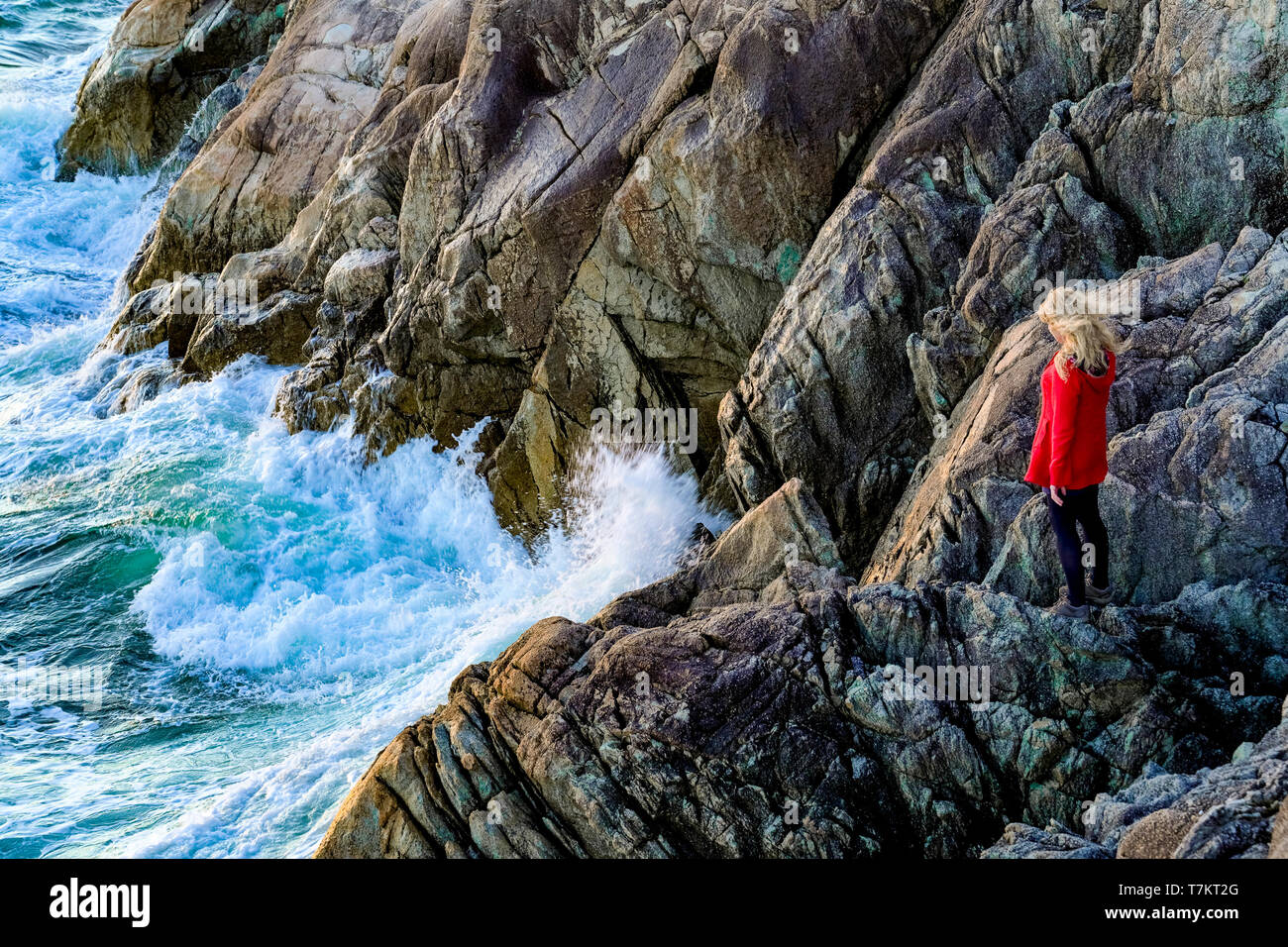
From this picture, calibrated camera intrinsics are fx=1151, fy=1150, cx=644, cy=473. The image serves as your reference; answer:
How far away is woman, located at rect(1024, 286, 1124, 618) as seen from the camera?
695 centimetres

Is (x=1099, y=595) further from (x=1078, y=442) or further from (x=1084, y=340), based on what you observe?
(x=1084, y=340)

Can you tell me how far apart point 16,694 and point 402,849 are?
7.66 m

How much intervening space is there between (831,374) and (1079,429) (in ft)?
14.1

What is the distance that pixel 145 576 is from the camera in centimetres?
1507

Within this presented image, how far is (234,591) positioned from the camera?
14617 millimetres

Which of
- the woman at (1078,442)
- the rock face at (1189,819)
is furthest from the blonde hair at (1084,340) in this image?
the rock face at (1189,819)

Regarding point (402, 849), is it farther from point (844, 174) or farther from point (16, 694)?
point (844, 174)

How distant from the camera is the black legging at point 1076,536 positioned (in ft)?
22.9

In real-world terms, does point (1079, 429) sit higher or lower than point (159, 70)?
higher
